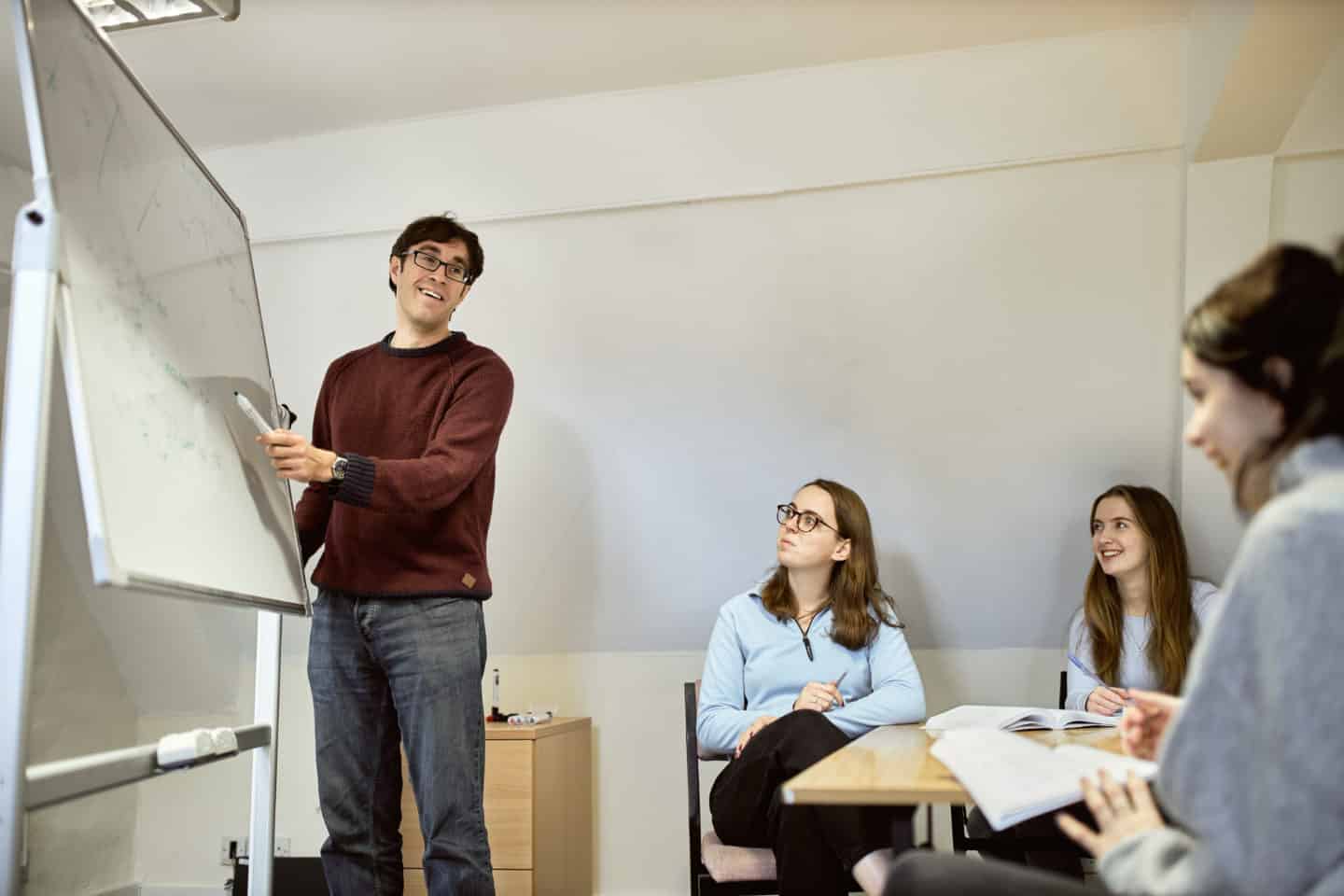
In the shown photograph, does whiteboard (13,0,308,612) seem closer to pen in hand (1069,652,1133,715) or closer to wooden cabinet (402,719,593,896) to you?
wooden cabinet (402,719,593,896)

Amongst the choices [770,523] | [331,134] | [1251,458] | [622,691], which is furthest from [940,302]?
[1251,458]

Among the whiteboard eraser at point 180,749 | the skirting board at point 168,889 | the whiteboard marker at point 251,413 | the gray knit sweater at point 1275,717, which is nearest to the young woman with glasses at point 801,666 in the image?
the whiteboard eraser at point 180,749

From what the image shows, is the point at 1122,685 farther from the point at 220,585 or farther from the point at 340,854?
the point at 220,585

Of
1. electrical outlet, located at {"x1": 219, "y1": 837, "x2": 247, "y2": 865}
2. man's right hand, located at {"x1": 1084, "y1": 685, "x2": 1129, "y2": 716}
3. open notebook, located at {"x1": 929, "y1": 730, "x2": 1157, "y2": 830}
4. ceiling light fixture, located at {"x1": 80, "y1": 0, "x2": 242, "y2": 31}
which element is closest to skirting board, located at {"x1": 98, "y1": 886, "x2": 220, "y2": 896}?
electrical outlet, located at {"x1": 219, "y1": 837, "x2": 247, "y2": 865}

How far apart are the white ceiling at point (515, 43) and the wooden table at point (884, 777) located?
2042 millimetres

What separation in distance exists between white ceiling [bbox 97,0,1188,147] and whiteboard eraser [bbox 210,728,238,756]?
6.56 ft

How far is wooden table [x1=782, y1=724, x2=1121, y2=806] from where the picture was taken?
4.31 ft

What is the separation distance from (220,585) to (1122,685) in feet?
7.55

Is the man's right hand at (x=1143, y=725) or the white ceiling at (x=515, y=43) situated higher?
the white ceiling at (x=515, y=43)

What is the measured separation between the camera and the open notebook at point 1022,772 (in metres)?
1.24

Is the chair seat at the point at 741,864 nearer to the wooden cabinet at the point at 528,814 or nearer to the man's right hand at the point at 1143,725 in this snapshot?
the wooden cabinet at the point at 528,814

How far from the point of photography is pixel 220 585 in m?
1.77

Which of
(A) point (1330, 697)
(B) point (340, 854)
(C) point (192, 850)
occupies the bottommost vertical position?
(C) point (192, 850)

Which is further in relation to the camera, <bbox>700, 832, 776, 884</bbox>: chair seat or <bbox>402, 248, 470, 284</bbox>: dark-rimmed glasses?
<bbox>402, 248, 470, 284</bbox>: dark-rimmed glasses
